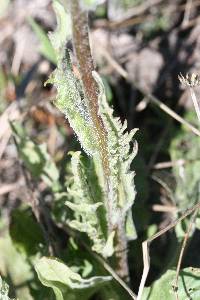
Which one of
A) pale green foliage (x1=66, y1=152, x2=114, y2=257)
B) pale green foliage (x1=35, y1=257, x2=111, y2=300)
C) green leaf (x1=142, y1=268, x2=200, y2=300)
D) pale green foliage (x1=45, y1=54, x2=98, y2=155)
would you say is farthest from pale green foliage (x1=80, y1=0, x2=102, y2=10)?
green leaf (x1=142, y1=268, x2=200, y2=300)

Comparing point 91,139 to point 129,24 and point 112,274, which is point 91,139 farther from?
point 129,24

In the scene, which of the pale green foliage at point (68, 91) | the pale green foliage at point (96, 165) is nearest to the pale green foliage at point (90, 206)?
the pale green foliage at point (96, 165)

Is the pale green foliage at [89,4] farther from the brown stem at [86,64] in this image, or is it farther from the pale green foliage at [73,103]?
the pale green foliage at [73,103]

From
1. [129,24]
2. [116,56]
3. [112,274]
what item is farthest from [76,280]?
[129,24]

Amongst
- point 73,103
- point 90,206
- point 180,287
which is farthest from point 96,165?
point 180,287

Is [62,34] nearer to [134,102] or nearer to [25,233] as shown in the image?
[25,233]

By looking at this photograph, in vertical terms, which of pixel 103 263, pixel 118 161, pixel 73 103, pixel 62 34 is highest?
pixel 62 34
